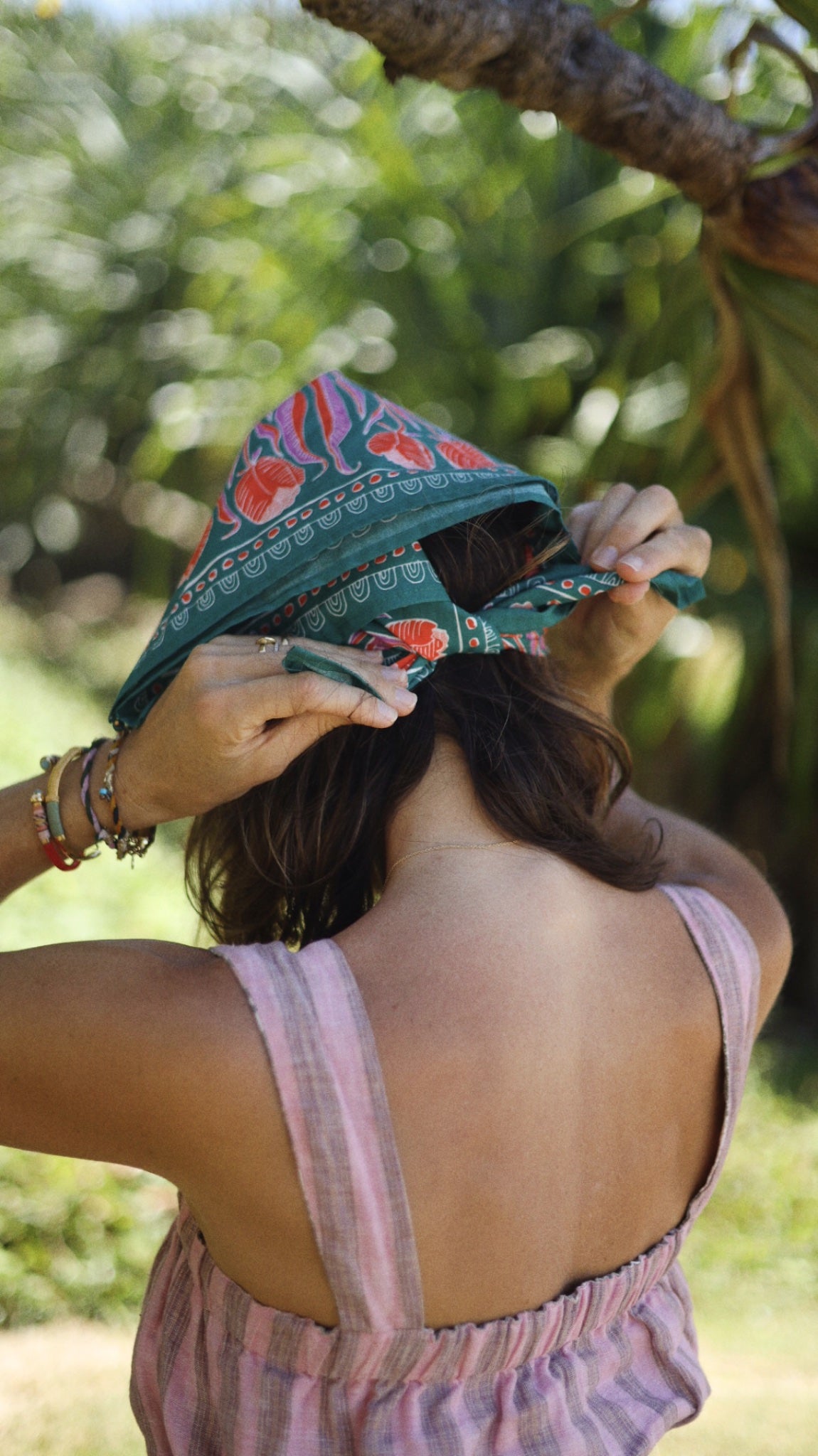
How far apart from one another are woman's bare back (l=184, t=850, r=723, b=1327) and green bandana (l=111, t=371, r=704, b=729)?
260 mm

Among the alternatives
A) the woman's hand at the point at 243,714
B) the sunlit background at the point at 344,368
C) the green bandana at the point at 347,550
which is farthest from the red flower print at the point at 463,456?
the sunlit background at the point at 344,368

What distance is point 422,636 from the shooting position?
1240 mm

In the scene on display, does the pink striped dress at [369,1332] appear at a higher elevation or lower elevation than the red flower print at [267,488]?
lower

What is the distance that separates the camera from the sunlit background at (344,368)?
8.95ft

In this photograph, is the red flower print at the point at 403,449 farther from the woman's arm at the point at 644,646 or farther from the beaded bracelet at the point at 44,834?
the beaded bracelet at the point at 44,834

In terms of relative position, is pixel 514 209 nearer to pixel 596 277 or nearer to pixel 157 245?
pixel 596 277

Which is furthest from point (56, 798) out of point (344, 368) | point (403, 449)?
point (344, 368)

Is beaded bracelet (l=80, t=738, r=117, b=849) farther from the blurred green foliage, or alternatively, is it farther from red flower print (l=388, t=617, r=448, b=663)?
the blurred green foliage

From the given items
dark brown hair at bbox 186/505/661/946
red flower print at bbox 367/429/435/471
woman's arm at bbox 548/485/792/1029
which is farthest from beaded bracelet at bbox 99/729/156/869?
woman's arm at bbox 548/485/792/1029

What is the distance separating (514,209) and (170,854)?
10.3 feet

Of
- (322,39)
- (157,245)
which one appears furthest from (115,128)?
(322,39)

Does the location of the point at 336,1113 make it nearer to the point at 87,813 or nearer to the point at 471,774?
the point at 471,774

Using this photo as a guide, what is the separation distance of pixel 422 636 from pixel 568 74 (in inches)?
29.7

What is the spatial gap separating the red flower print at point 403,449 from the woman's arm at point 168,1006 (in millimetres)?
240
